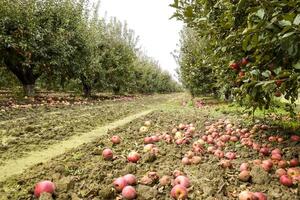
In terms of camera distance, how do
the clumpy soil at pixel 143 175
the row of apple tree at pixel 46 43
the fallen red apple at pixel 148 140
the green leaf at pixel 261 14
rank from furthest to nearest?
the row of apple tree at pixel 46 43, the fallen red apple at pixel 148 140, the clumpy soil at pixel 143 175, the green leaf at pixel 261 14

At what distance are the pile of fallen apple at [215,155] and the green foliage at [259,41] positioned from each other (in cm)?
91

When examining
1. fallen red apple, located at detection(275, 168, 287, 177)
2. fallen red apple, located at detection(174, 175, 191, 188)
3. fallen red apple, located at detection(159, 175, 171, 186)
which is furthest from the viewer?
fallen red apple, located at detection(275, 168, 287, 177)

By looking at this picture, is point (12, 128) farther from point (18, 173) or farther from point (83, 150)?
point (18, 173)

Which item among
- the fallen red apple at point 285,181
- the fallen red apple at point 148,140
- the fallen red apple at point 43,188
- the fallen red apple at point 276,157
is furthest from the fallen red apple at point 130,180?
the fallen red apple at point 148,140

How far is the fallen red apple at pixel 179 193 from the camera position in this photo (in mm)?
3846

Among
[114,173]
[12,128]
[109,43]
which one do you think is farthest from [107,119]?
[109,43]

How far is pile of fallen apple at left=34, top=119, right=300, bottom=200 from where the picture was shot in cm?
391

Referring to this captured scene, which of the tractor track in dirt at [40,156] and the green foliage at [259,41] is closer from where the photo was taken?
the green foliage at [259,41]

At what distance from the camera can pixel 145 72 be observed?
57375mm

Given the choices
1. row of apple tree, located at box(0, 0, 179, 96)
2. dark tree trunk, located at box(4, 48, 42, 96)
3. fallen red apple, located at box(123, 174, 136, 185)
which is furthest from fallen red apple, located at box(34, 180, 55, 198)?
dark tree trunk, located at box(4, 48, 42, 96)

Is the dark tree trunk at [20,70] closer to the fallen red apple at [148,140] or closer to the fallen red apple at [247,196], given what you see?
→ the fallen red apple at [148,140]

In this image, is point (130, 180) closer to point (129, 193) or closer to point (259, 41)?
point (129, 193)

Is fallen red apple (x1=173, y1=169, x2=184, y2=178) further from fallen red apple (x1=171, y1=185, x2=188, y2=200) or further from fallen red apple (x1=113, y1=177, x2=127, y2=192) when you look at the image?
fallen red apple (x1=113, y1=177, x2=127, y2=192)

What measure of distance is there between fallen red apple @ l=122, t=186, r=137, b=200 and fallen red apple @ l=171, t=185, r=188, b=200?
0.44 m
